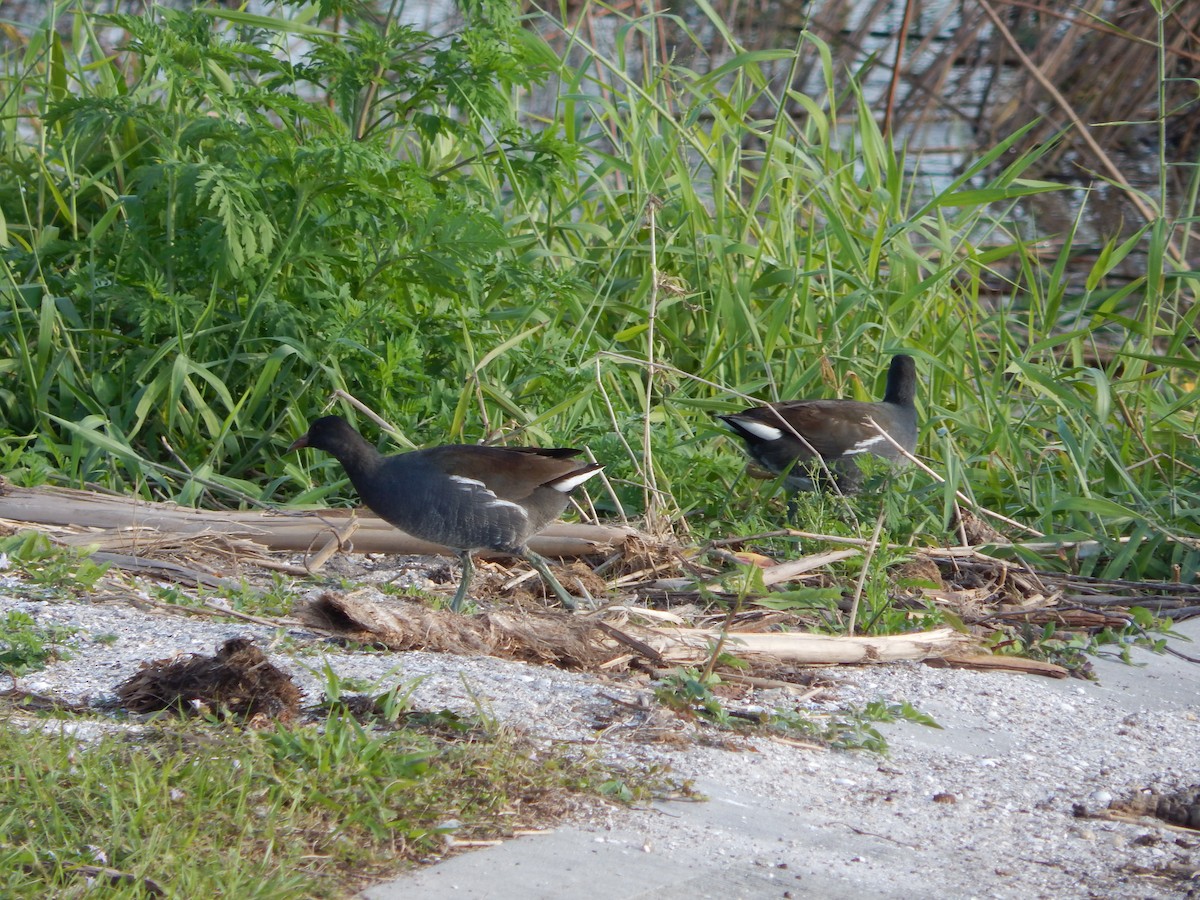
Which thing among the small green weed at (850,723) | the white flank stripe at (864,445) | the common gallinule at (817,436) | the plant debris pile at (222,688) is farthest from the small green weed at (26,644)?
the white flank stripe at (864,445)

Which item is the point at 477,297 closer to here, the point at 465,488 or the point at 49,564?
the point at 465,488

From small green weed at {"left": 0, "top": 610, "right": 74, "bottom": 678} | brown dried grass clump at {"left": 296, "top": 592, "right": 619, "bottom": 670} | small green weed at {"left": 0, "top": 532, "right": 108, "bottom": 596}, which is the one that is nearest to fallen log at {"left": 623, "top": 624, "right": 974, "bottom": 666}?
brown dried grass clump at {"left": 296, "top": 592, "right": 619, "bottom": 670}

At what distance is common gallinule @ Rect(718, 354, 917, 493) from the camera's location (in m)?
5.25

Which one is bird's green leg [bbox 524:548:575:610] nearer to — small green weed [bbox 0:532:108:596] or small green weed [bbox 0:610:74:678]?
small green weed [bbox 0:532:108:596]

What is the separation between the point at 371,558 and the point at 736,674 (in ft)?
5.49

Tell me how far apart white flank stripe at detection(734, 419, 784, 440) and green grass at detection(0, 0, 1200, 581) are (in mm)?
127

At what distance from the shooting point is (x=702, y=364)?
5.73m

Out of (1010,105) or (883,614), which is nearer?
(883,614)

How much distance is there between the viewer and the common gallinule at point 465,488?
13.8ft

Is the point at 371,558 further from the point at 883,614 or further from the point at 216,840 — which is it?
the point at 216,840

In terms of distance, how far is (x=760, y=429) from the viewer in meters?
5.24

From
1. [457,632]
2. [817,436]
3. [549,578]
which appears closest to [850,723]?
[457,632]

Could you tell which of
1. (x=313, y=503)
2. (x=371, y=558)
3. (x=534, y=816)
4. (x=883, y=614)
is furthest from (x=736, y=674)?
(x=313, y=503)

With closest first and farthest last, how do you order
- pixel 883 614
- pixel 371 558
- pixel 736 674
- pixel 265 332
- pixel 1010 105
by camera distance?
pixel 736 674 < pixel 883 614 < pixel 371 558 < pixel 265 332 < pixel 1010 105
